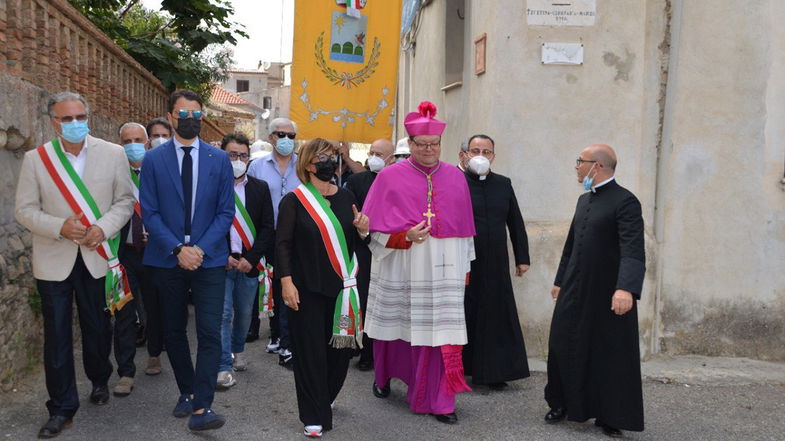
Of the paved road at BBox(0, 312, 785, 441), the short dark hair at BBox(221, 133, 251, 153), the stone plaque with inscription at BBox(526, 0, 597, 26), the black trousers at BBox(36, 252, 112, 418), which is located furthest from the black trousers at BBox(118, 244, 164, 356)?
the stone plaque with inscription at BBox(526, 0, 597, 26)

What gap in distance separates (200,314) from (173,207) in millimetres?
703

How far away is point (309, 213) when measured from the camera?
4.93 meters

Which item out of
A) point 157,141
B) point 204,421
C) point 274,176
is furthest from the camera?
point 274,176

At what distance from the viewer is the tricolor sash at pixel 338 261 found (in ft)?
16.2

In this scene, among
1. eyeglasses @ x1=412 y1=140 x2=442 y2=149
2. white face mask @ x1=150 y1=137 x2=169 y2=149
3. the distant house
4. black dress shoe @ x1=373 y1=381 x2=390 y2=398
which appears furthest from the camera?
the distant house

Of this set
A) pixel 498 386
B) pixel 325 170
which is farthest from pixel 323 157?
pixel 498 386

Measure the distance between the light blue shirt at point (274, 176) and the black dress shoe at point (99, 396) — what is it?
2.20m

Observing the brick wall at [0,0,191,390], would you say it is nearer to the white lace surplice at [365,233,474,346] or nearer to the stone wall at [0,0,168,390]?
the stone wall at [0,0,168,390]

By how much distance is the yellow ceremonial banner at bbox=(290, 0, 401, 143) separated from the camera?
809 cm

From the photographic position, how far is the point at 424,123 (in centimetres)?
538

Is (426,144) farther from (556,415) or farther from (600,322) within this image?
(556,415)

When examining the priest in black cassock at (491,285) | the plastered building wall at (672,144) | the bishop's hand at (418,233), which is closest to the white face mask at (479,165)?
the priest in black cassock at (491,285)

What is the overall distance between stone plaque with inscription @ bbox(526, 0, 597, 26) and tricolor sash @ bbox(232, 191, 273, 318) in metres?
3.08

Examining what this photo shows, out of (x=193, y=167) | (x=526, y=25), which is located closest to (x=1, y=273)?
(x=193, y=167)
